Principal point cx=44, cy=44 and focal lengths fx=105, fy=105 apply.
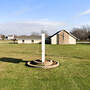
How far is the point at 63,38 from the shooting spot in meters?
38.8

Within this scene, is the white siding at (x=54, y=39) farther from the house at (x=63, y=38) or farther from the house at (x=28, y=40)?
the house at (x=28, y=40)

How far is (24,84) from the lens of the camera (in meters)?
5.37

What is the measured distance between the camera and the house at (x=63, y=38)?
38625mm

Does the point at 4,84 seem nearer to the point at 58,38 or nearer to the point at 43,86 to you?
the point at 43,86

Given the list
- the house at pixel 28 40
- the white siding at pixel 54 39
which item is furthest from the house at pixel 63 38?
the house at pixel 28 40

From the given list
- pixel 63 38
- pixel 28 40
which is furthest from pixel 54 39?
pixel 28 40

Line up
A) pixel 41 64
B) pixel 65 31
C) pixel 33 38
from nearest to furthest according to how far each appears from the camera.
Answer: pixel 41 64
pixel 65 31
pixel 33 38

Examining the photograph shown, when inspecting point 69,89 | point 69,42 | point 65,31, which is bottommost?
point 69,89

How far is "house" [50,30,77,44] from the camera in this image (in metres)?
38.6

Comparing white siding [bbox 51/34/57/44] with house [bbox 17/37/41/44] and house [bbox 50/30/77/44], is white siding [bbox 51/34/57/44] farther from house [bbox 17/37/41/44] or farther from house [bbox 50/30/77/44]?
house [bbox 17/37/41/44]

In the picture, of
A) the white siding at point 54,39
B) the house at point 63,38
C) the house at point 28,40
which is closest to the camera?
the house at point 63,38

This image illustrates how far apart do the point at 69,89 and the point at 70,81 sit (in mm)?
903

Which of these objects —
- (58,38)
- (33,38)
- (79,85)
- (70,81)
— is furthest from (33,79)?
(33,38)

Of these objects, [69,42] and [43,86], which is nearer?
[43,86]
